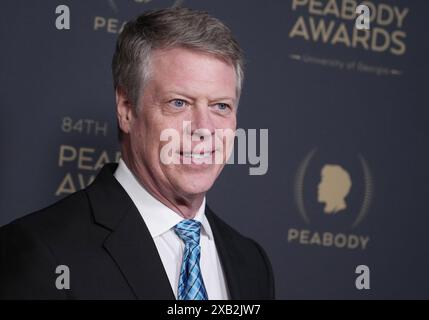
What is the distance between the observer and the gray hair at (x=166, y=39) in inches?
71.2

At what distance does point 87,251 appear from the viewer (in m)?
1.71

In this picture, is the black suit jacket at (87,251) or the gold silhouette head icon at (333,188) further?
the gold silhouette head icon at (333,188)

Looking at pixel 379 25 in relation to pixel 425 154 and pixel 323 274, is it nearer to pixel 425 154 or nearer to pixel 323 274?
pixel 425 154

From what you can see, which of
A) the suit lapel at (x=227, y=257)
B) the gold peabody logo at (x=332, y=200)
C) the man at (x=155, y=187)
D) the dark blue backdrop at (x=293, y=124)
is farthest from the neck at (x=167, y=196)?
the gold peabody logo at (x=332, y=200)

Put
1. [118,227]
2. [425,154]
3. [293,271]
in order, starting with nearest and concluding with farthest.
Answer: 1. [118,227]
2. [293,271]
3. [425,154]

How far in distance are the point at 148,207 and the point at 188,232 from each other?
113mm

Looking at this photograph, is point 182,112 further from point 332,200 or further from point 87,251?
point 332,200

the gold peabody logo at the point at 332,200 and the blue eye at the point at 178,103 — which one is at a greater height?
the blue eye at the point at 178,103

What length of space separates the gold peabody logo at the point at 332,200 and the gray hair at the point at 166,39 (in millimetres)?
896

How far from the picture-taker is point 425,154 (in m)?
2.89

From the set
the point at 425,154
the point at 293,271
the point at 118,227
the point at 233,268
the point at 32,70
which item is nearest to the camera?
the point at 118,227

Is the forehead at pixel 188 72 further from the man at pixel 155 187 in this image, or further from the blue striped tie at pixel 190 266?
the blue striped tie at pixel 190 266
